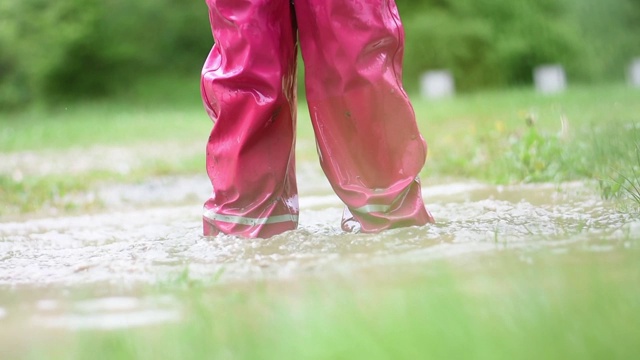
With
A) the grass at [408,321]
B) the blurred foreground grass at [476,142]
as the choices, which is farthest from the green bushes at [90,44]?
the grass at [408,321]

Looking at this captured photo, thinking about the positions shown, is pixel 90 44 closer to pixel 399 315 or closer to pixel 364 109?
pixel 364 109

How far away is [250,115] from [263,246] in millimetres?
365

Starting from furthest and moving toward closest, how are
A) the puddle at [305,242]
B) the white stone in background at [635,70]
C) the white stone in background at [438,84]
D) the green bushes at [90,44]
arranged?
the green bushes at [90,44], the white stone in background at [438,84], the white stone in background at [635,70], the puddle at [305,242]

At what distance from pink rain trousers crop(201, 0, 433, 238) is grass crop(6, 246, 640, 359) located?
2.41 feet

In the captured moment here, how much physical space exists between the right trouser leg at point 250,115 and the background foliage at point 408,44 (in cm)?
1553

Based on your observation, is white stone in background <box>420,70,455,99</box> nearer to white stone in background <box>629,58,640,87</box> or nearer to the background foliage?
white stone in background <box>629,58,640,87</box>

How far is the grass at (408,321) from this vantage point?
125 centimetres

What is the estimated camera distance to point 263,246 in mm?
2268

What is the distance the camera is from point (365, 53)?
7.89ft

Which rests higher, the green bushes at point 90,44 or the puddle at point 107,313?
the green bushes at point 90,44

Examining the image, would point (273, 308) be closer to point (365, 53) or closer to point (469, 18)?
point (365, 53)

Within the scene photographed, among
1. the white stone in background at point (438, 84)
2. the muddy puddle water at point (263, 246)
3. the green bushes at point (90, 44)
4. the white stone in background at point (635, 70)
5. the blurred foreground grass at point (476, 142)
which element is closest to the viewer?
the muddy puddle water at point (263, 246)

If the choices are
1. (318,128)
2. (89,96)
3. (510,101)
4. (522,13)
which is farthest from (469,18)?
(318,128)

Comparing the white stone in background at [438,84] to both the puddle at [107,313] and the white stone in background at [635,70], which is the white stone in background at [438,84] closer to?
the white stone in background at [635,70]
